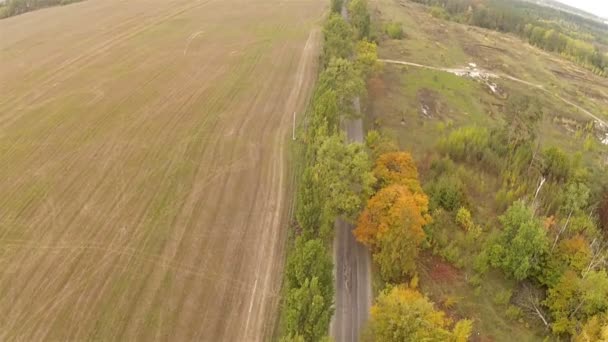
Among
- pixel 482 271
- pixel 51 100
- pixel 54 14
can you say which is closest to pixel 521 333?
pixel 482 271

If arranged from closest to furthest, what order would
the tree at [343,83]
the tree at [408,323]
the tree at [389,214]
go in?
the tree at [408,323]
the tree at [389,214]
the tree at [343,83]

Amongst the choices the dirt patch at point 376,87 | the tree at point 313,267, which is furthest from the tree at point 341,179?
the dirt patch at point 376,87

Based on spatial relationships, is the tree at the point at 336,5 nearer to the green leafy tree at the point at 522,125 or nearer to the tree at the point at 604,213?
the green leafy tree at the point at 522,125

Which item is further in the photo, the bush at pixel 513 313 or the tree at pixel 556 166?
the tree at pixel 556 166

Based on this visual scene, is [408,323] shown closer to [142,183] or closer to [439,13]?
[142,183]

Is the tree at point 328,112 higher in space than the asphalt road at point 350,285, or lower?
higher

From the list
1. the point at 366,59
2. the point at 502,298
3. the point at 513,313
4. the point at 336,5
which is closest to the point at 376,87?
the point at 366,59
